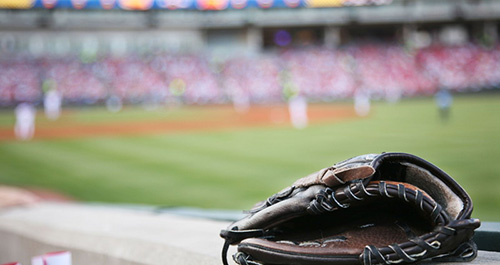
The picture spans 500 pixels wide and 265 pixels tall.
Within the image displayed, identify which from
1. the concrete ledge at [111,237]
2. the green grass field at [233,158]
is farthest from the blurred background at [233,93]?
the concrete ledge at [111,237]

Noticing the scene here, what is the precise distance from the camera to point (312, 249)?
1099 mm

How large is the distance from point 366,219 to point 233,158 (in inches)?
332

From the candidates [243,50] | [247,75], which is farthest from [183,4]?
[247,75]

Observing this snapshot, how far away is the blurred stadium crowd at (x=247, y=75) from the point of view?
80.0ft

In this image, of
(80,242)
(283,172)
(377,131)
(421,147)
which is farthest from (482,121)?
(80,242)

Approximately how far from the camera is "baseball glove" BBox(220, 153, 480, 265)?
1.03 meters

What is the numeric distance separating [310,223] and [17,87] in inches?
976

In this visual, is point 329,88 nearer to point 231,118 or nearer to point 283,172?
point 231,118

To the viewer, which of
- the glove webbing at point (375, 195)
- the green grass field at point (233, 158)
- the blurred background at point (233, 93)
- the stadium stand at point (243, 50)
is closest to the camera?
the glove webbing at point (375, 195)

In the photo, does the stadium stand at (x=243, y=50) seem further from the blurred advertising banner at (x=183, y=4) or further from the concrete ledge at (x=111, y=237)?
the concrete ledge at (x=111, y=237)

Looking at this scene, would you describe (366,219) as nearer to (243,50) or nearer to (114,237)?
(114,237)

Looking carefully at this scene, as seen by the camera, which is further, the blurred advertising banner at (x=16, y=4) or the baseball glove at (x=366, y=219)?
the blurred advertising banner at (x=16, y=4)

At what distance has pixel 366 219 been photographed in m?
1.16

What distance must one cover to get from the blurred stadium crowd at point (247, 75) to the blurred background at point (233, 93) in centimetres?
10
